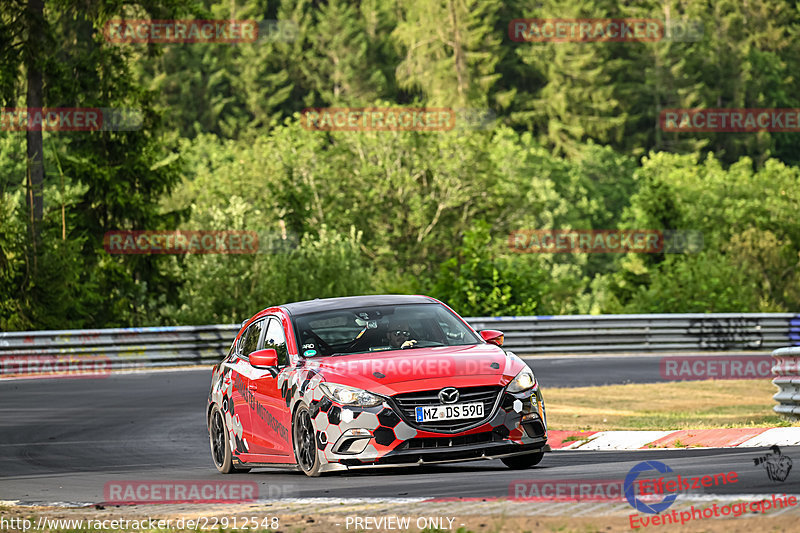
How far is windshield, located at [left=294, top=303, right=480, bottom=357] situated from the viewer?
11.6 metres

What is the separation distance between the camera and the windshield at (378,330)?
38.0 ft

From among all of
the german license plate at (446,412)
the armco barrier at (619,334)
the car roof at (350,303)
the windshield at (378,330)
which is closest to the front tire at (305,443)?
the windshield at (378,330)

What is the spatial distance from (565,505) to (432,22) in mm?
84836

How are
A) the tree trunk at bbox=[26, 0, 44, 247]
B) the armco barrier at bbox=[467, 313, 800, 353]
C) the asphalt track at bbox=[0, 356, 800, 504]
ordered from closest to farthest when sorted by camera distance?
the asphalt track at bbox=[0, 356, 800, 504]
the armco barrier at bbox=[467, 313, 800, 353]
the tree trunk at bbox=[26, 0, 44, 247]

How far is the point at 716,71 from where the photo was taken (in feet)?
324

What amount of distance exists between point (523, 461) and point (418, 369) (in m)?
1.22

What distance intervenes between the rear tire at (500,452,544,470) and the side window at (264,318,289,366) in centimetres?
205

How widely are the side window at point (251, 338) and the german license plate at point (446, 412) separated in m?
2.65

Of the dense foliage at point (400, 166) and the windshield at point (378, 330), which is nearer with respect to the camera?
the windshield at point (378, 330)

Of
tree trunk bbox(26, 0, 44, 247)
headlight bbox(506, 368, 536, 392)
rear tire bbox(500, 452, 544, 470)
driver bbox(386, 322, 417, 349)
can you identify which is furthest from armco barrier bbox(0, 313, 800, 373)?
headlight bbox(506, 368, 536, 392)

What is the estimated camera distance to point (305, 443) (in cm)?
1112

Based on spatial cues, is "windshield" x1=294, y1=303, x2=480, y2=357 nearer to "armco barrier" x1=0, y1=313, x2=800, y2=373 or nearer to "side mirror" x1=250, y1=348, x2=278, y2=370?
"side mirror" x1=250, y1=348, x2=278, y2=370

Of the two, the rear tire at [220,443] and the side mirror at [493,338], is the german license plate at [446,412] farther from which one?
the rear tire at [220,443]

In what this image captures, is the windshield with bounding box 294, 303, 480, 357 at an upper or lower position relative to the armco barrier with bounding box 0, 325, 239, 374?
upper
